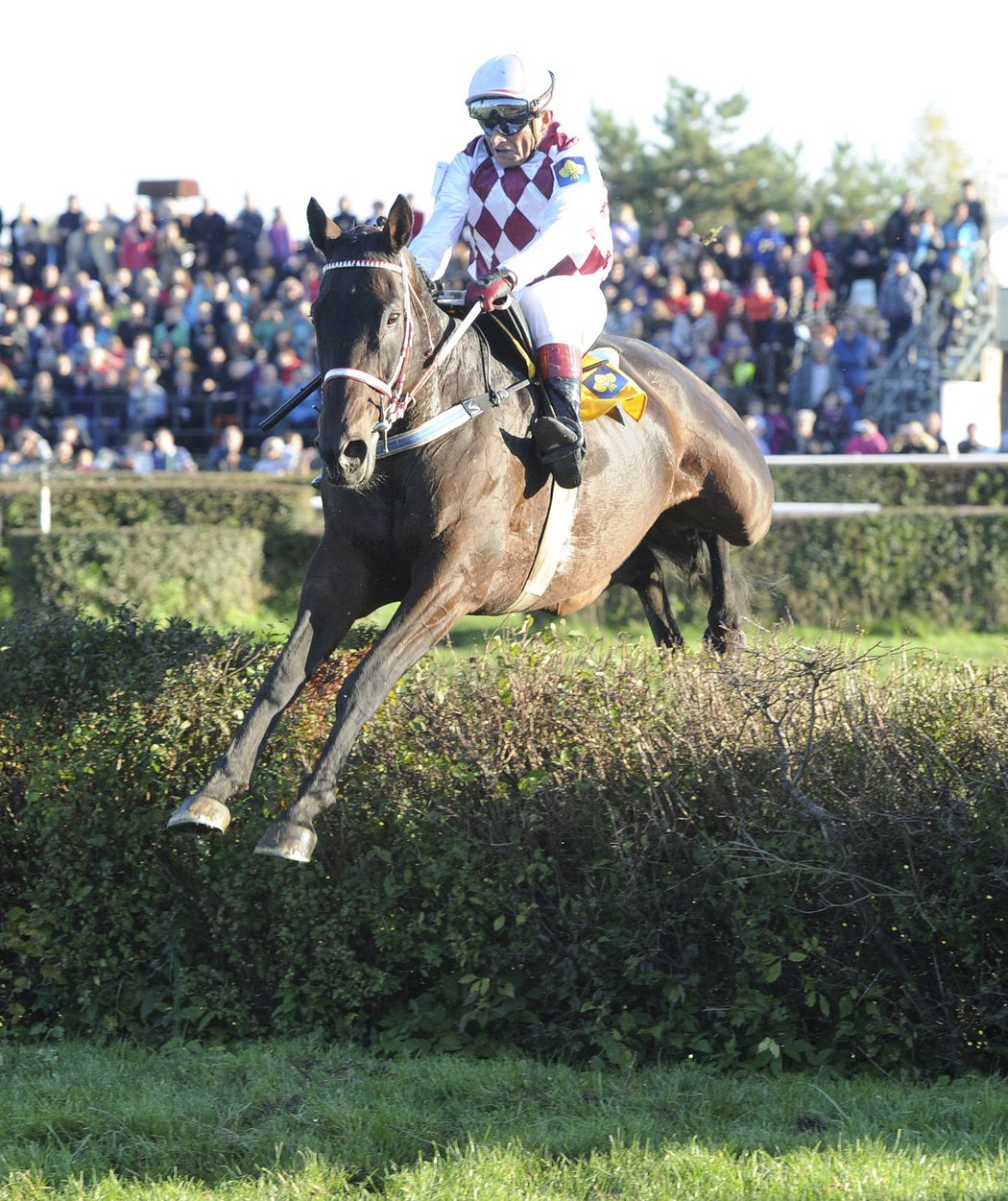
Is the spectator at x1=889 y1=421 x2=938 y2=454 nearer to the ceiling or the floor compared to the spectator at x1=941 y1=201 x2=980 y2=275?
nearer to the floor

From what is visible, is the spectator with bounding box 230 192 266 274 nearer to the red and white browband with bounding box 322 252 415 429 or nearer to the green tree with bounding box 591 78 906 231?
the red and white browband with bounding box 322 252 415 429

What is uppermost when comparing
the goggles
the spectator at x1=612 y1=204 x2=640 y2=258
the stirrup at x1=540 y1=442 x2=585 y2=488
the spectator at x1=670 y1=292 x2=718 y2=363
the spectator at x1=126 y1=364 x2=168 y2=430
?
the spectator at x1=612 y1=204 x2=640 y2=258

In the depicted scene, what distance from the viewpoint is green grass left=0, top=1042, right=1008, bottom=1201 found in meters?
3.80

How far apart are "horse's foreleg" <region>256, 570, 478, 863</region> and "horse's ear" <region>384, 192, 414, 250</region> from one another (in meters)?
1.05

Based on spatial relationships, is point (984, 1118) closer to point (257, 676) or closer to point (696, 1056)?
point (696, 1056)

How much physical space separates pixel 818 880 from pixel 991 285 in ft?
46.9

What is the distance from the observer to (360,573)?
5004 mm

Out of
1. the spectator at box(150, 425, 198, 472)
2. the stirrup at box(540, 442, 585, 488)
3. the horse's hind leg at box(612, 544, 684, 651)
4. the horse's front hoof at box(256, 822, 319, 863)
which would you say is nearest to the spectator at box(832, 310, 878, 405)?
the spectator at box(150, 425, 198, 472)

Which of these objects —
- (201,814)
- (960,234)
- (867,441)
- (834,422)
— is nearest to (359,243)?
(201,814)

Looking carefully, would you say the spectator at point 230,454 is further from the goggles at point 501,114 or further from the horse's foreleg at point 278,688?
the horse's foreleg at point 278,688

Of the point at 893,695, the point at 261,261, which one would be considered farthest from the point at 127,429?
the point at 893,695

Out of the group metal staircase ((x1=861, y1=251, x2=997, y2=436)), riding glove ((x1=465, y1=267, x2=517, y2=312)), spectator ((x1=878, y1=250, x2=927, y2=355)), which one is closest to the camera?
riding glove ((x1=465, y1=267, x2=517, y2=312))

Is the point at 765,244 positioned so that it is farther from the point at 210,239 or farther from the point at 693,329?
the point at 210,239

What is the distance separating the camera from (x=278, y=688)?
4789 mm
